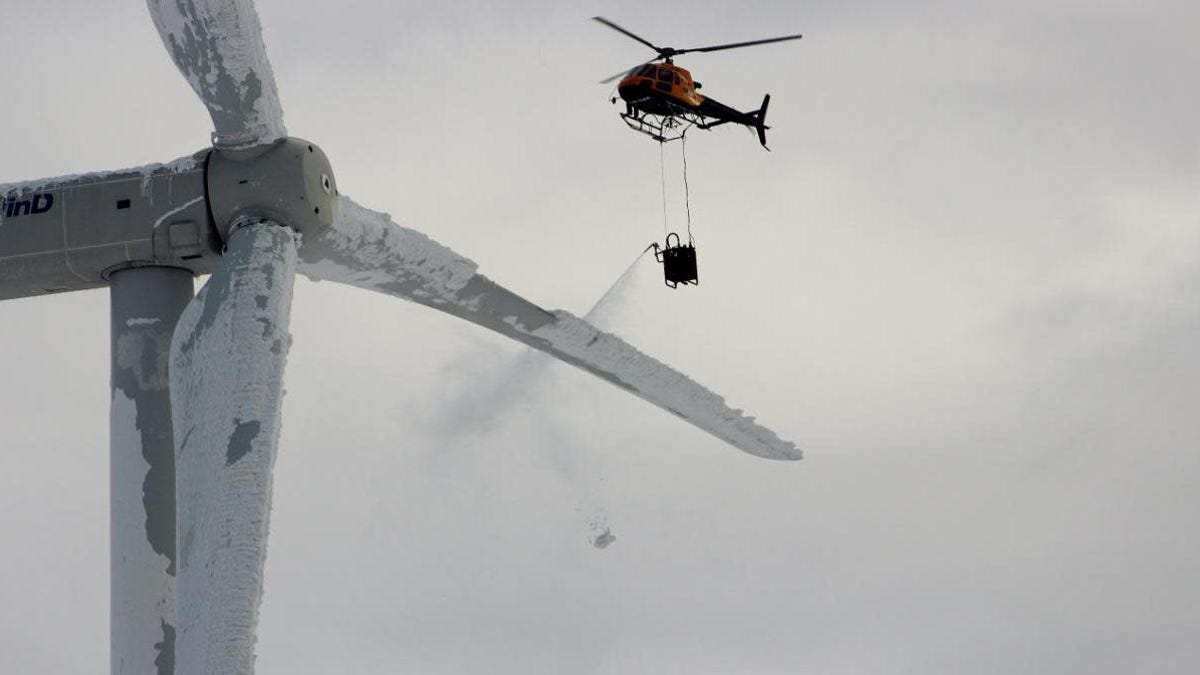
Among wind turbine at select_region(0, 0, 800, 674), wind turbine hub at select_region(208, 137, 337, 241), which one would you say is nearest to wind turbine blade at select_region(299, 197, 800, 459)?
wind turbine at select_region(0, 0, 800, 674)

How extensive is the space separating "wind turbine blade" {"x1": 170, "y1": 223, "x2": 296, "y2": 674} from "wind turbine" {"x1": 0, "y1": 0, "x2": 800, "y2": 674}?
41 millimetres

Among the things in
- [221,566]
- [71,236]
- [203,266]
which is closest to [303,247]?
[203,266]

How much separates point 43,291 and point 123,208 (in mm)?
1826

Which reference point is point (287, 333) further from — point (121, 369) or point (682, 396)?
point (682, 396)

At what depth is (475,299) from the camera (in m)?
32.4

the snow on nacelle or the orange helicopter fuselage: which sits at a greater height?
the orange helicopter fuselage

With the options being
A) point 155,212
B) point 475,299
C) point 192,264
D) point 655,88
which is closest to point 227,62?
point 155,212

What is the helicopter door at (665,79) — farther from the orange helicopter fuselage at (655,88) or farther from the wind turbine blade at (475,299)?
the wind turbine blade at (475,299)

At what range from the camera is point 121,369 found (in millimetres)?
30375

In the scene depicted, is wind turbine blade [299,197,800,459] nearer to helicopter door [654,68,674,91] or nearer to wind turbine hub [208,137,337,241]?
wind turbine hub [208,137,337,241]

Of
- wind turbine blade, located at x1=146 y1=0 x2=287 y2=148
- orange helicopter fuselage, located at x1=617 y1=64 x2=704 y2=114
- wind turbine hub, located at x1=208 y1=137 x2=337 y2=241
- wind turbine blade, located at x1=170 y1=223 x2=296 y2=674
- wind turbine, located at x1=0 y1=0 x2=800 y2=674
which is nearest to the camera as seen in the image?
wind turbine blade, located at x1=170 y1=223 x2=296 y2=674

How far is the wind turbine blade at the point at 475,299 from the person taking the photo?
103 ft

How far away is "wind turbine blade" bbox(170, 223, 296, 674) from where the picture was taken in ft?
83.6

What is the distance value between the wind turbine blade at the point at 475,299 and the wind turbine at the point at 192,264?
0.03 m
